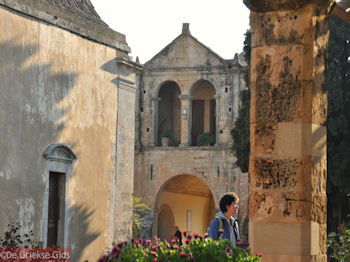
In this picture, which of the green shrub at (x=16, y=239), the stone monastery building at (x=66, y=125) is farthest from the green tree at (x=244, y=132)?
the green shrub at (x=16, y=239)

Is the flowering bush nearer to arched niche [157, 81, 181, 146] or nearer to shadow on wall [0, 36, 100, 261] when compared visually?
shadow on wall [0, 36, 100, 261]

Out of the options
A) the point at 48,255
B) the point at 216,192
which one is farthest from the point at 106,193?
the point at 216,192

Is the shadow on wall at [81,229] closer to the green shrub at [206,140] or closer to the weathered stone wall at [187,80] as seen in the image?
the weathered stone wall at [187,80]

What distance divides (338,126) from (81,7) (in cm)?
882

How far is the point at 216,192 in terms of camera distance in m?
30.6

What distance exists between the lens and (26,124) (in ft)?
40.1

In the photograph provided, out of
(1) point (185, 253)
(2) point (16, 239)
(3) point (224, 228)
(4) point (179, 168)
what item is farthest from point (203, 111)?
(1) point (185, 253)

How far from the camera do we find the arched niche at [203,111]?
33.3 metres

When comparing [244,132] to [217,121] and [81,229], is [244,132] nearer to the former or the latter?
[217,121]

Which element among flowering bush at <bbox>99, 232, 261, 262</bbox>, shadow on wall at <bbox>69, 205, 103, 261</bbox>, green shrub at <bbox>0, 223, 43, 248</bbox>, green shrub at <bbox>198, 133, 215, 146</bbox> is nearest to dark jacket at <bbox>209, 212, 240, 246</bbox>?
flowering bush at <bbox>99, 232, 261, 262</bbox>

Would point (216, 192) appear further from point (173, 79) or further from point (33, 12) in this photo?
point (33, 12)

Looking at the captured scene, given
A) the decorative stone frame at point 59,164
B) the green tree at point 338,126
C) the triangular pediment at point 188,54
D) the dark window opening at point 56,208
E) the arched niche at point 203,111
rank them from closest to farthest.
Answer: the decorative stone frame at point 59,164, the dark window opening at point 56,208, the green tree at point 338,126, the triangular pediment at point 188,54, the arched niche at point 203,111

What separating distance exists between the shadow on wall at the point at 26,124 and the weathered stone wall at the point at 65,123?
2 centimetres

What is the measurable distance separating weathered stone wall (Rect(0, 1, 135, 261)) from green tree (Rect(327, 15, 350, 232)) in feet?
22.8
